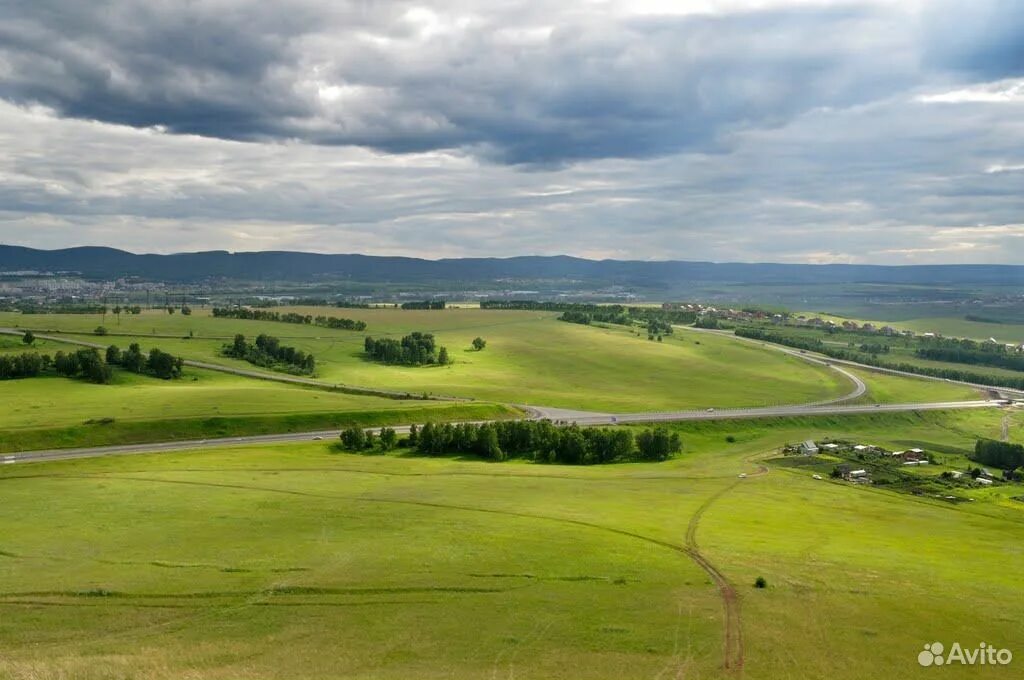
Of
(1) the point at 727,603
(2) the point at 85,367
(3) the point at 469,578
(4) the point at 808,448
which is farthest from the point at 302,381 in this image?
(1) the point at 727,603

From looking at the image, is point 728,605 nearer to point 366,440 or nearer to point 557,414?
point 366,440

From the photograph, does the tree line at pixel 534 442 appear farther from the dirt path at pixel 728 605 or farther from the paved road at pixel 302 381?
the dirt path at pixel 728 605

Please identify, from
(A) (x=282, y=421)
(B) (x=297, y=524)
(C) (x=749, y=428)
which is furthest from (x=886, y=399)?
(B) (x=297, y=524)

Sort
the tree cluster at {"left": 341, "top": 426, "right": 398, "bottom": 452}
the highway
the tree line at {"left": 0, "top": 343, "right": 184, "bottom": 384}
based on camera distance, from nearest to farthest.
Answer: the highway → the tree cluster at {"left": 341, "top": 426, "right": 398, "bottom": 452} → the tree line at {"left": 0, "top": 343, "right": 184, "bottom": 384}

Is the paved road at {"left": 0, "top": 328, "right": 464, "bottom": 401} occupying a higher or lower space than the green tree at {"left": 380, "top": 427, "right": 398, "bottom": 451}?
higher

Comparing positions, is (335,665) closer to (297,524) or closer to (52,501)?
(297,524)

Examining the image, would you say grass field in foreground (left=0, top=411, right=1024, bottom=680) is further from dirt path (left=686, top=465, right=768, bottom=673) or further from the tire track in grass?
dirt path (left=686, top=465, right=768, bottom=673)

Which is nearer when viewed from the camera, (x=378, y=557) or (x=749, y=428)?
(x=378, y=557)

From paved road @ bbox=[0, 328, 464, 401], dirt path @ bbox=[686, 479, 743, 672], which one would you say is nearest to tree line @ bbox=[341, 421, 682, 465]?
paved road @ bbox=[0, 328, 464, 401]
